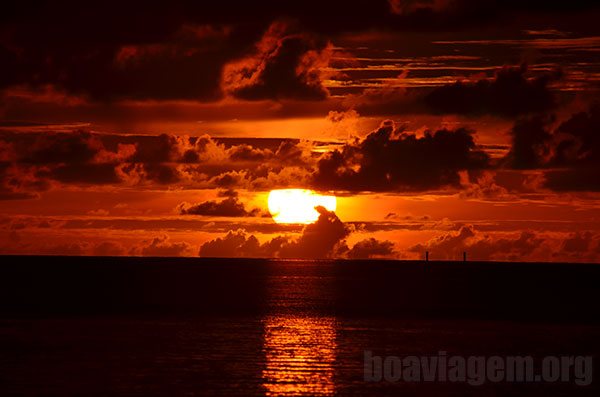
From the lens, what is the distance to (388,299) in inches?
4643

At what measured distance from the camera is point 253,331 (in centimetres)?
7044

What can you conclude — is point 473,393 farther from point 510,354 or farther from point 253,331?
point 253,331

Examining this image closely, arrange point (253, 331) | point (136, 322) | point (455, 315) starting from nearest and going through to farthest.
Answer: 1. point (253, 331)
2. point (136, 322)
3. point (455, 315)

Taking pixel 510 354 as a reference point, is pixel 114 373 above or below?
below

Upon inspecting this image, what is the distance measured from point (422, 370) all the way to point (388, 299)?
218 feet

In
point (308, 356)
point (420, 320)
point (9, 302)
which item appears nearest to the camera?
point (308, 356)

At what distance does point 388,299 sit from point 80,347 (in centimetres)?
6380

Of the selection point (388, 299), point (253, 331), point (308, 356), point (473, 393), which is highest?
point (388, 299)

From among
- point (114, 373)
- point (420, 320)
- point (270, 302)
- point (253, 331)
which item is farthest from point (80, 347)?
point (270, 302)

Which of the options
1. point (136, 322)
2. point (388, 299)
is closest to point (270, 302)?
point (388, 299)

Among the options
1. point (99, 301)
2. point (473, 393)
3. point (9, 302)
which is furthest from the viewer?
point (99, 301)

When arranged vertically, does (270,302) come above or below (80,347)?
above

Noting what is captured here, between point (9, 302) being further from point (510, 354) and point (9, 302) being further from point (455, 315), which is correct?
point (510, 354)

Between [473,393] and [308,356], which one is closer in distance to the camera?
[473,393]
